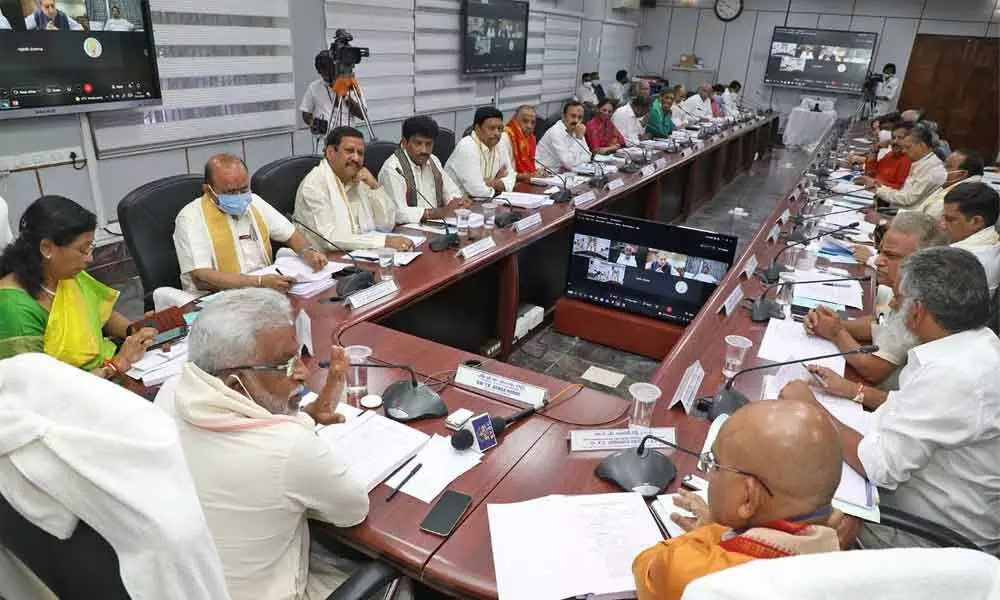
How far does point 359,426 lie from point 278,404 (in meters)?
0.29

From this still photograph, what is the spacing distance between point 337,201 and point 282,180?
0.29 m

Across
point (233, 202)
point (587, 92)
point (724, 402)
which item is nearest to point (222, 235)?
point (233, 202)

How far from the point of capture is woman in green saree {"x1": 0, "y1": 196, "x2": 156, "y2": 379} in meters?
1.66

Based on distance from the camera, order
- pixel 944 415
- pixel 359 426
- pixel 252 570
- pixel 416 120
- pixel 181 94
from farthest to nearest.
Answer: pixel 181 94
pixel 416 120
pixel 359 426
pixel 944 415
pixel 252 570

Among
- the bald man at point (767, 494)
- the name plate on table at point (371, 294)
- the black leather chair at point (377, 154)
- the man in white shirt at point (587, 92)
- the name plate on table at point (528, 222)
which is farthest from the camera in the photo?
the man in white shirt at point (587, 92)

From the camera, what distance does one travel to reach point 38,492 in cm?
73

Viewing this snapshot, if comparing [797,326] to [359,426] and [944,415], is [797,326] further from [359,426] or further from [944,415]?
[359,426]

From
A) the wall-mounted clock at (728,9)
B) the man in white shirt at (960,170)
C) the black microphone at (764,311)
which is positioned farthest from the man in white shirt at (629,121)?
the wall-mounted clock at (728,9)

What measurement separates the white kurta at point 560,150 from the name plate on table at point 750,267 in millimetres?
2370

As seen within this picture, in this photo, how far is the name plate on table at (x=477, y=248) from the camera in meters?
2.67

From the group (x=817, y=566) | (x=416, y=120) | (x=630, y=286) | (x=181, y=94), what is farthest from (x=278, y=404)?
(x=181, y=94)

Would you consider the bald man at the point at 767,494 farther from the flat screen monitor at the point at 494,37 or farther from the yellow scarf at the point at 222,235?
the flat screen monitor at the point at 494,37

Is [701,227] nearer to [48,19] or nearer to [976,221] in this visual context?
[976,221]

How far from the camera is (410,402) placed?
154 cm
